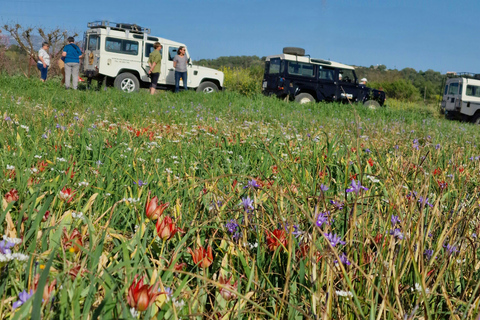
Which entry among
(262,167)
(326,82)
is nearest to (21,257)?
(262,167)

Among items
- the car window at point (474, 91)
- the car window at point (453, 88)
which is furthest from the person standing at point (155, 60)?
the car window at point (474, 91)

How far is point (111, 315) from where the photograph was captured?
960mm

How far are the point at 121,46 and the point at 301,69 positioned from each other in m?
6.45

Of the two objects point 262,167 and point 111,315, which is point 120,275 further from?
point 262,167

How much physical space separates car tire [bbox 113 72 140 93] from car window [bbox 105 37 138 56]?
0.77 meters

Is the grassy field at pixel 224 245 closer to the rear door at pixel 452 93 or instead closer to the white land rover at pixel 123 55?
the white land rover at pixel 123 55

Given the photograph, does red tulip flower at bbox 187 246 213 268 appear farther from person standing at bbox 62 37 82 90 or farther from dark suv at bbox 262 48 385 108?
dark suv at bbox 262 48 385 108

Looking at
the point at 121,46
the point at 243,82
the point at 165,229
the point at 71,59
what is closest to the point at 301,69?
the point at 243,82

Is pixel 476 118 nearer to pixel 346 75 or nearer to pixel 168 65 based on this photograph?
pixel 346 75

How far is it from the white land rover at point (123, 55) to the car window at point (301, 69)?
3735mm

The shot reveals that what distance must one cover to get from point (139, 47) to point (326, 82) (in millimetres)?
6916

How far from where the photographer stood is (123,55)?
46.8 feet

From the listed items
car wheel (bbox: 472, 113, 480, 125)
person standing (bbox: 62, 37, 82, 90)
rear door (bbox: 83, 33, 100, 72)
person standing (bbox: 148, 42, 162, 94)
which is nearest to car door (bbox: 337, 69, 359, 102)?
car wheel (bbox: 472, 113, 480, 125)

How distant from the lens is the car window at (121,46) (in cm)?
1405
